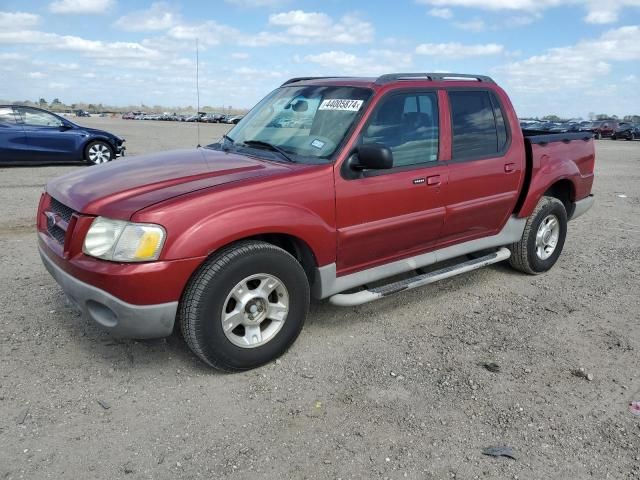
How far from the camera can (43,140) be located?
12.1 metres

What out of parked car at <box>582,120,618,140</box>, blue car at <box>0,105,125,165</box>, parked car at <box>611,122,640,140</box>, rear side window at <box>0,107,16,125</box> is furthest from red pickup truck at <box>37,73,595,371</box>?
parked car at <box>582,120,618,140</box>

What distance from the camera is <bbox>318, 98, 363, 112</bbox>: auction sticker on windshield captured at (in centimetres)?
389

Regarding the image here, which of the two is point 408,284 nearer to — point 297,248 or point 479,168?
point 297,248

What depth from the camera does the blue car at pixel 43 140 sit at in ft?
38.9

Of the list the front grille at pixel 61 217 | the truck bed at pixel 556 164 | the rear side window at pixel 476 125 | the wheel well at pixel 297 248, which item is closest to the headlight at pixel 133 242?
the front grille at pixel 61 217

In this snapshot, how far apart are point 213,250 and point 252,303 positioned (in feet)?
1.58

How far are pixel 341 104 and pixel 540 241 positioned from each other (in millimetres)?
2703

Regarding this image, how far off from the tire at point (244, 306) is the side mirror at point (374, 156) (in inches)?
31.2

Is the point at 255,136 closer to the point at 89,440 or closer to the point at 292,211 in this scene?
the point at 292,211

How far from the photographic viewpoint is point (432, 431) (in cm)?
293

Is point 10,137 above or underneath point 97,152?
above

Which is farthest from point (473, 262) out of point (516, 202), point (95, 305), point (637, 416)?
point (95, 305)

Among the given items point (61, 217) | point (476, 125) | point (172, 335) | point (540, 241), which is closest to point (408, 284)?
point (476, 125)

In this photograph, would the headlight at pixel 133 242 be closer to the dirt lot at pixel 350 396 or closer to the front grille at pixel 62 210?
the front grille at pixel 62 210
